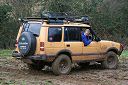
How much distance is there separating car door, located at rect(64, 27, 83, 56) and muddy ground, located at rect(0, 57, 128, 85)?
90 centimetres

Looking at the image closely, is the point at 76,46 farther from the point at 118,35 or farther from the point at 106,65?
the point at 118,35

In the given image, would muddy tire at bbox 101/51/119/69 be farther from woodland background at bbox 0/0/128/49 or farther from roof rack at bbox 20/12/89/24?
woodland background at bbox 0/0/128/49

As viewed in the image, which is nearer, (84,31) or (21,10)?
(84,31)

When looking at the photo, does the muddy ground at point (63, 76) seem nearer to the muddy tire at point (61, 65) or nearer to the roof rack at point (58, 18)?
the muddy tire at point (61, 65)

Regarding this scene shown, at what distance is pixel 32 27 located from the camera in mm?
13797

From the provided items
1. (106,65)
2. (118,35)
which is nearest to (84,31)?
(106,65)

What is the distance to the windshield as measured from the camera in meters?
13.5

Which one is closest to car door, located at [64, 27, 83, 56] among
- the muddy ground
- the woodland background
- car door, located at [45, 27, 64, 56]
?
car door, located at [45, 27, 64, 56]

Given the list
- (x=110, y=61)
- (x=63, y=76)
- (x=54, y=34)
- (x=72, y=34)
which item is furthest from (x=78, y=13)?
(x=63, y=76)

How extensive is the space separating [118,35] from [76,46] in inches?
694

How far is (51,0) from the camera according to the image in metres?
28.8

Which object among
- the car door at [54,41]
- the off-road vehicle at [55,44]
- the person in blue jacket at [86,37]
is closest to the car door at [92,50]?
the off-road vehicle at [55,44]

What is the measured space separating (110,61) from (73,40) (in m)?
2.45

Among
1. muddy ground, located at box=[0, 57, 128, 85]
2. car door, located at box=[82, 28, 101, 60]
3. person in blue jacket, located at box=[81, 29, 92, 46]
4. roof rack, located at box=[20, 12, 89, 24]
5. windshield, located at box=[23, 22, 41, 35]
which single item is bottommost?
muddy ground, located at box=[0, 57, 128, 85]
